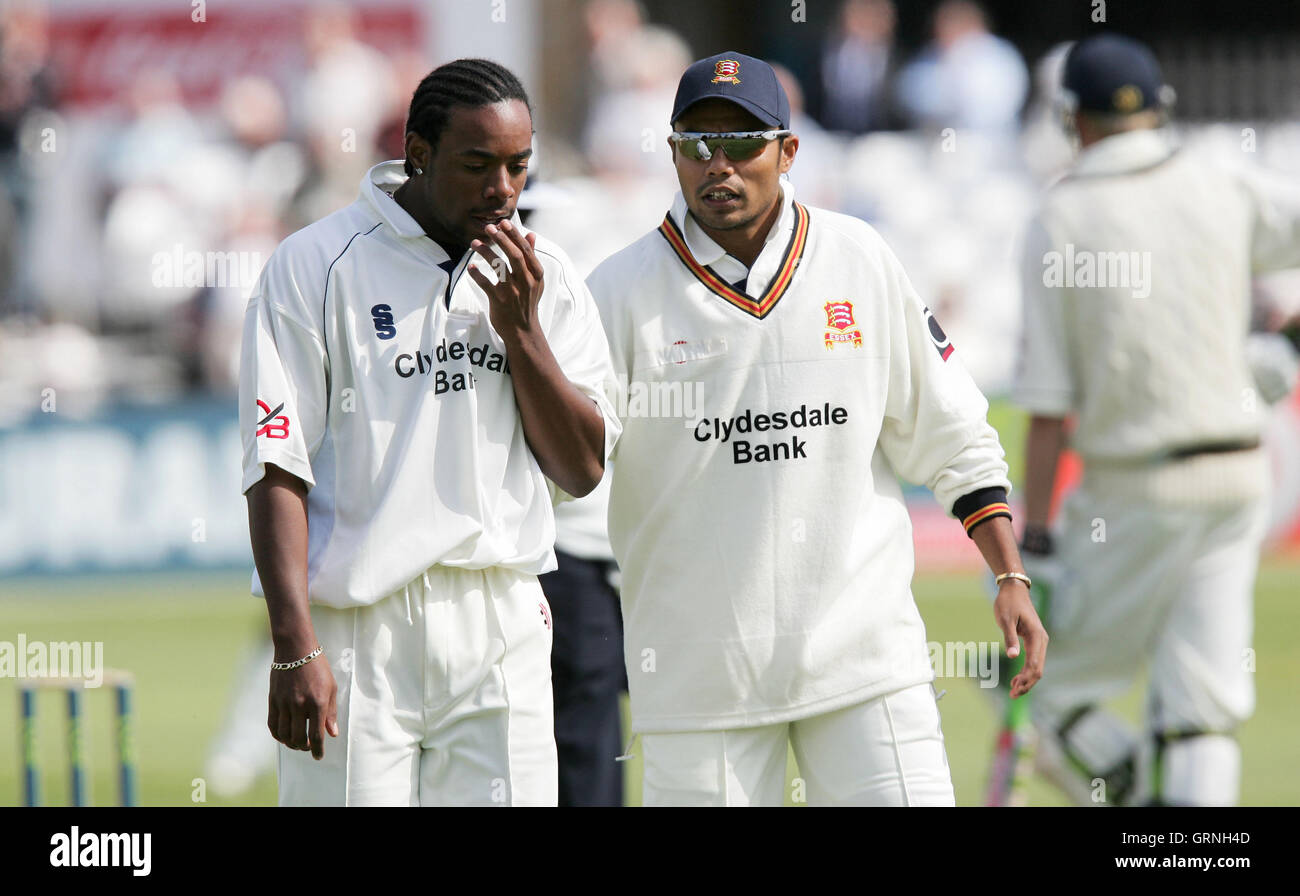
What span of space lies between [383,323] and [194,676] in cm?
715

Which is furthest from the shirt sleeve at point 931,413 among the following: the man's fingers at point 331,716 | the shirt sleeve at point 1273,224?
the shirt sleeve at point 1273,224

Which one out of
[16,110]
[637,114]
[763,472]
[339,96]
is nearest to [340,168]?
[339,96]

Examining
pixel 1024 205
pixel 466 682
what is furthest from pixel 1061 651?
pixel 1024 205

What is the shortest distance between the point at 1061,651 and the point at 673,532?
9.14 ft

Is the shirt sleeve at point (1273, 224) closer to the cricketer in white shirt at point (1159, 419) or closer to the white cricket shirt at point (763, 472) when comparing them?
the cricketer in white shirt at point (1159, 419)

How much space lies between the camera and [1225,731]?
6430mm

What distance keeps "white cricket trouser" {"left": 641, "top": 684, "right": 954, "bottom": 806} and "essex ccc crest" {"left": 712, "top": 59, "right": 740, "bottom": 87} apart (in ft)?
4.75

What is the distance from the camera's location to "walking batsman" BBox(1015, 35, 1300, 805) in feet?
21.3

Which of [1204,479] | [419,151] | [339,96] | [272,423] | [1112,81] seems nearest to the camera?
[272,423]

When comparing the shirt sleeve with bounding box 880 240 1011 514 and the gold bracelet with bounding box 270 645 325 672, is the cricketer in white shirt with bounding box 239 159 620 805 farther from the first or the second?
the shirt sleeve with bounding box 880 240 1011 514

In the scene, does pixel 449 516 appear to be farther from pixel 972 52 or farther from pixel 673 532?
pixel 972 52

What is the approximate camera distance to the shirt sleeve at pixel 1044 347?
6609mm

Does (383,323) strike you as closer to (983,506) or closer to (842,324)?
(842,324)

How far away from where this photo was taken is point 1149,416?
6.57 metres
